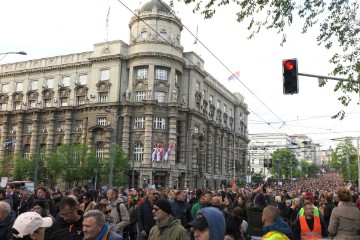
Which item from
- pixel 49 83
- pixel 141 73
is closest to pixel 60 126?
pixel 49 83

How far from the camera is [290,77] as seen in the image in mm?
12461

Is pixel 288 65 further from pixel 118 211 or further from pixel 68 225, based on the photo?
pixel 68 225

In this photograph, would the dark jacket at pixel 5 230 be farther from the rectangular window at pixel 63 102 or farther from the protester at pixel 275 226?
the rectangular window at pixel 63 102

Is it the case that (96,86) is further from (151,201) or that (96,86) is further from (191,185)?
(151,201)

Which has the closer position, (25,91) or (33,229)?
(33,229)

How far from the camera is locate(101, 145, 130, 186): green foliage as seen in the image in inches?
1827

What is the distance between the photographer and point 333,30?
36.7ft

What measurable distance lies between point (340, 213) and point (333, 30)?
20.5 ft

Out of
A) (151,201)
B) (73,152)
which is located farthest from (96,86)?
(151,201)

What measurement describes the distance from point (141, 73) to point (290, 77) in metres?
42.2

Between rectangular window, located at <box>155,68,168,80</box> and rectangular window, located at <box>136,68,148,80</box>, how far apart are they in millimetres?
1588

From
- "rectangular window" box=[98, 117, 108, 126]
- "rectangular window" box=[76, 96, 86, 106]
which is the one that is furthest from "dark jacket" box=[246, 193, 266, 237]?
"rectangular window" box=[76, 96, 86, 106]

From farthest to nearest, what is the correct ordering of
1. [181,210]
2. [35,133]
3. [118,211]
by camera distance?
[35,133]
[181,210]
[118,211]

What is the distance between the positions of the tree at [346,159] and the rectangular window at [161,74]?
138 feet
